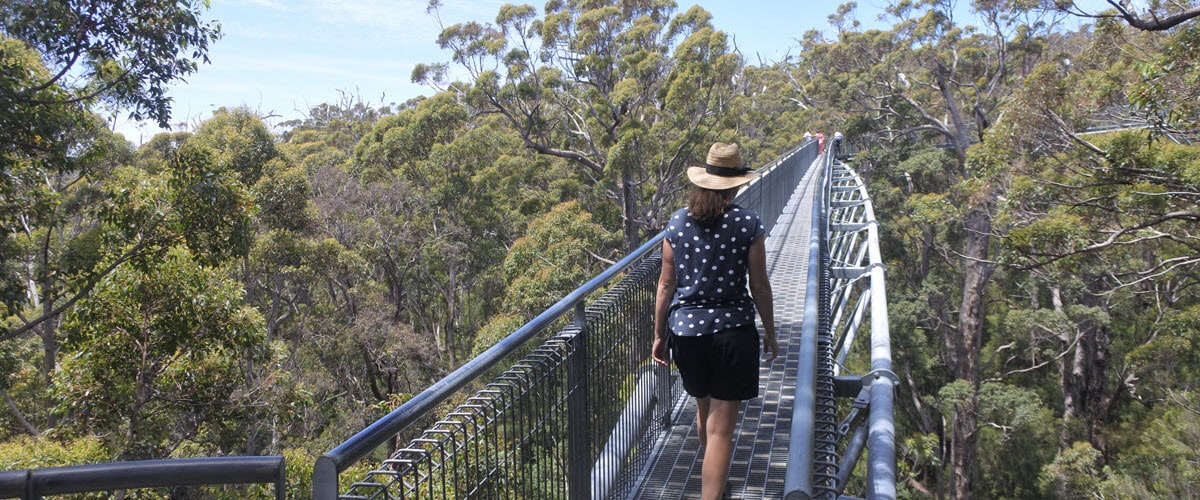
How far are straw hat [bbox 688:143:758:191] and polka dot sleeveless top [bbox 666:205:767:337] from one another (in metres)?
0.12

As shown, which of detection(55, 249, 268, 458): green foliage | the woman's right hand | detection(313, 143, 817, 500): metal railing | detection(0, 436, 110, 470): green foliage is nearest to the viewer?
detection(313, 143, 817, 500): metal railing

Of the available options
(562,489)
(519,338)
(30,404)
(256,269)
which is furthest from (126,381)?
(30,404)

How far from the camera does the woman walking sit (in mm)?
3115

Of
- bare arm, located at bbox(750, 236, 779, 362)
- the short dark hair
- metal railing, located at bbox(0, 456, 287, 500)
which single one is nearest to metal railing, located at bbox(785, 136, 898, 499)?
bare arm, located at bbox(750, 236, 779, 362)

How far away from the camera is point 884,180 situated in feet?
94.3

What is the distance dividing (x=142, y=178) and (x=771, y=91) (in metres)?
38.5

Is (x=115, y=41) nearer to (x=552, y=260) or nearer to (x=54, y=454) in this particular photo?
(x=54, y=454)

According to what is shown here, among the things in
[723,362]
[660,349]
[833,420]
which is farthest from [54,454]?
[833,420]

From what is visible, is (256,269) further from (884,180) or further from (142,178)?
(884,180)

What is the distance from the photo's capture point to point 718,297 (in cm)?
314

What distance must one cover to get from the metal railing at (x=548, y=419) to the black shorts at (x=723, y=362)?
1.51ft

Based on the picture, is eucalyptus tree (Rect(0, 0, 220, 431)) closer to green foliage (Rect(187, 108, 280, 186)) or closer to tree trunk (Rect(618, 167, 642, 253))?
green foliage (Rect(187, 108, 280, 186))

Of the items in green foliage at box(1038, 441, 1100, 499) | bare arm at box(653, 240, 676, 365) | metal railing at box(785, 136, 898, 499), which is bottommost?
green foliage at box(1038, 441, 1100, 499)

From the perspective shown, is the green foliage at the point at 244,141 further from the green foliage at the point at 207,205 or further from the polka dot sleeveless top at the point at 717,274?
the polka dot sleeveless top at the point at 717,274
